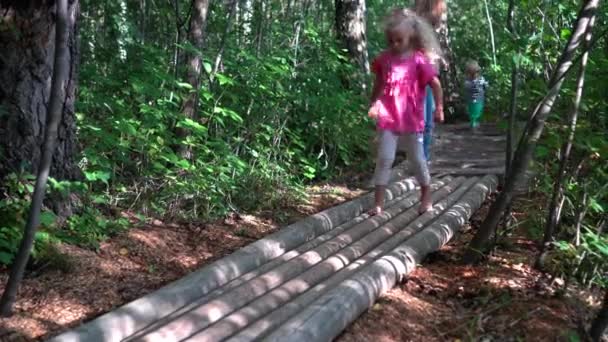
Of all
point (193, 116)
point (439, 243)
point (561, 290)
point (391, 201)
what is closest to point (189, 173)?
point (193, 116)

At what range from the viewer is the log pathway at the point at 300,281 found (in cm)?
286

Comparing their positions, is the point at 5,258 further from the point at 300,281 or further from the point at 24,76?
the point at 300,281

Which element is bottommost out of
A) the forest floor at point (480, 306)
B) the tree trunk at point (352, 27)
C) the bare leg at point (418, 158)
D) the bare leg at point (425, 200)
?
the forest floor at point (480, 306)

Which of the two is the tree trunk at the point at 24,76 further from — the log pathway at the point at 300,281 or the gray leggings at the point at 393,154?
the gray leggings at the point at 393,154

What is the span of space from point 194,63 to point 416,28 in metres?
2.51

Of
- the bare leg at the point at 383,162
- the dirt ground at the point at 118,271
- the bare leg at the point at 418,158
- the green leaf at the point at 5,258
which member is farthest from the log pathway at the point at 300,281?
the green leaf at the point at 5,258

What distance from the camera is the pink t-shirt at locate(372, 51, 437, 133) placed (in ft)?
16.3

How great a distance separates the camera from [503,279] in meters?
4.01

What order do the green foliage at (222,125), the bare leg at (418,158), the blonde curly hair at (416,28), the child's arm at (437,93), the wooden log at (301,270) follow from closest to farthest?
the wooden log at (301,270), the blonde curly hair at (416,28), the child's arm at (437,93), the bare leg at (418,158), the green foliage at (222,125)

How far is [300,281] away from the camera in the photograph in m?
3.60

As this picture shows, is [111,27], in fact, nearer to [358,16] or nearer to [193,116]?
[193,116]

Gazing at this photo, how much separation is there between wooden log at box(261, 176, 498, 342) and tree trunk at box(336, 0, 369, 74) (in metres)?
6.16

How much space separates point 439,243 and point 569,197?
3.20ft

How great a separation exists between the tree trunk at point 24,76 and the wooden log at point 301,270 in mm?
1698
